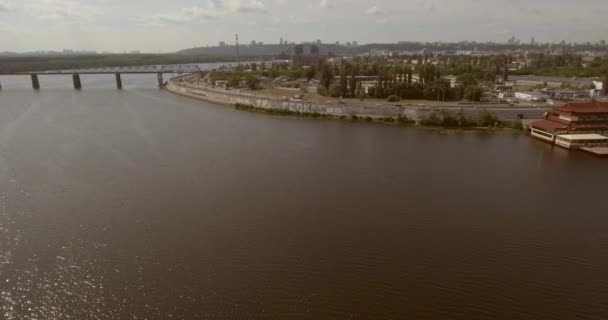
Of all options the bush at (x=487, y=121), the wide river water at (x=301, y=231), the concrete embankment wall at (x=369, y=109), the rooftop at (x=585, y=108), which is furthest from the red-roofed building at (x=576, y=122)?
the concrete embankment wall at (x=369, y=109)

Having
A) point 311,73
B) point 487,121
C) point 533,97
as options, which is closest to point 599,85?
point 533,97

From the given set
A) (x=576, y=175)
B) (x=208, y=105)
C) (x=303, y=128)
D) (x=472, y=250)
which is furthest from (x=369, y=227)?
(x=208, y=105)

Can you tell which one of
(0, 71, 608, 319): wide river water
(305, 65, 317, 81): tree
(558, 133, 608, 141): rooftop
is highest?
(305, 65, 317, 81): tree

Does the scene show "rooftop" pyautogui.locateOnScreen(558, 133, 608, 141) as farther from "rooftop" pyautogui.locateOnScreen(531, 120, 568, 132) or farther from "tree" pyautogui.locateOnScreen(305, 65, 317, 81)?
"tree" pyautogui.locateOnScreen(305, 65, 317, 81)

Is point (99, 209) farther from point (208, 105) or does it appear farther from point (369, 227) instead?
point (208, 105)

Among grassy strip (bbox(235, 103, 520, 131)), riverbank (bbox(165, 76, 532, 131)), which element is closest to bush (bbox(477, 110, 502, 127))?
riverbank (bbox(165, 76, 532, 131))

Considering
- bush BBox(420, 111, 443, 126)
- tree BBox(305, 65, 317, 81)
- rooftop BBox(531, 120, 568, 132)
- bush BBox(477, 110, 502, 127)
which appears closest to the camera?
rooftop BBox(531, 120, 568, 132)

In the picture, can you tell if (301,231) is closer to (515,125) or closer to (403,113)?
(403,113)
